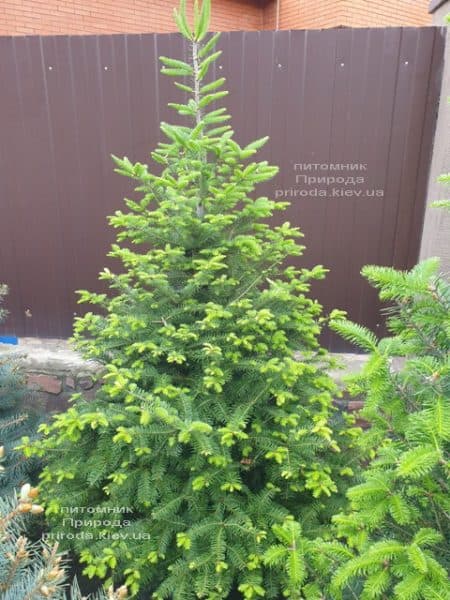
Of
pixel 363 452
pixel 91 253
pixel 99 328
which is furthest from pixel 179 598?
pixel 91 253

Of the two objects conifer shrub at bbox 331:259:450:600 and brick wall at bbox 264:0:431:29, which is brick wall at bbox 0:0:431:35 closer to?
brick wall at bbox 264:0:431:29

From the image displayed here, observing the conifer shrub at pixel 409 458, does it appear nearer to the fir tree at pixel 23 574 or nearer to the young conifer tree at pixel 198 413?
the young conifer tree at pixel 198 413

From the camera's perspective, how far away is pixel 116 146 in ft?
11.3

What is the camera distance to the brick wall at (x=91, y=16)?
636cm

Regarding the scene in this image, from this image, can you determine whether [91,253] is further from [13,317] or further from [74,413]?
[74,413]

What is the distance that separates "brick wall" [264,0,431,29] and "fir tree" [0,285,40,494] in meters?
7.48

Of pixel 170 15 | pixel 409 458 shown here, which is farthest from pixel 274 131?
pixel 170 15

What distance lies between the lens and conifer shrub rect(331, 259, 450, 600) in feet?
3.68

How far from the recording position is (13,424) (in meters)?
2.69

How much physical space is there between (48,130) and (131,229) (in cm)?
193

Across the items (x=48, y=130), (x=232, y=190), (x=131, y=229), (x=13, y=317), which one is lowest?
(x=13, y=317)

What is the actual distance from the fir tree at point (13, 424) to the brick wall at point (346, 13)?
295 inches

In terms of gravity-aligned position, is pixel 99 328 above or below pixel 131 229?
below

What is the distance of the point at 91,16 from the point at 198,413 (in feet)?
23.5
